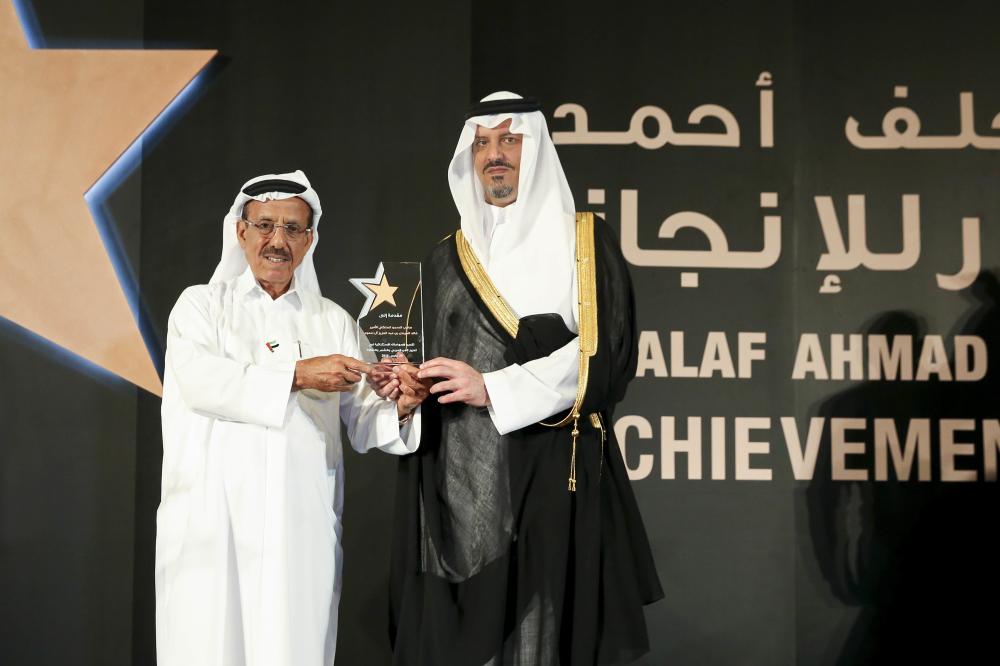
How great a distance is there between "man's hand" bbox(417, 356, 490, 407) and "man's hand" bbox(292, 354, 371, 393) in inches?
6.9

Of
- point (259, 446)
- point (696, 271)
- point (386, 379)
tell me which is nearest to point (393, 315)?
point (386, 379)

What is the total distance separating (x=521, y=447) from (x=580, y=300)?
0.42 m

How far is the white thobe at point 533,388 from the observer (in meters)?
2.55

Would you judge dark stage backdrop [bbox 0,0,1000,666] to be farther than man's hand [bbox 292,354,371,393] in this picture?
Yes

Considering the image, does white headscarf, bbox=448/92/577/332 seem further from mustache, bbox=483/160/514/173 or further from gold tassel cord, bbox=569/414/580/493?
gold tassel cord, bbox=569/414/580/493

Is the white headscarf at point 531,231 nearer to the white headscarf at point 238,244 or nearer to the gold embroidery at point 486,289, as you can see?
the gold embroidery at point 486,289

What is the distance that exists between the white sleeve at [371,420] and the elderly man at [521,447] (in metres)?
0.06

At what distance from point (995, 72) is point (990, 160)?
375 mm

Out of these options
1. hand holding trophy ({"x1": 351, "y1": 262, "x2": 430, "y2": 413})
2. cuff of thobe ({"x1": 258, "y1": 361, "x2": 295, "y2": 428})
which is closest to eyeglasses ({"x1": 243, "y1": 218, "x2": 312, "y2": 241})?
hand holding trophy ({"x1": 351, "y1": 262, "x2": 430, "y2": 413})

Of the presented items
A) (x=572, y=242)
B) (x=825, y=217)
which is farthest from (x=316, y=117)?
(x=825, y=217)

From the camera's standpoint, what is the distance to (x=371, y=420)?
2812 mm

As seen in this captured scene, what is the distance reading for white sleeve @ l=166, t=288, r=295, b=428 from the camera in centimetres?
268

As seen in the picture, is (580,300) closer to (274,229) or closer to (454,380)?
(454,380)

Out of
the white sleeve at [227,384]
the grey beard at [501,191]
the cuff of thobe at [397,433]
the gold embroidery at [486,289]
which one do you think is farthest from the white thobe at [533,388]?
the white sleeve at [227,384]
